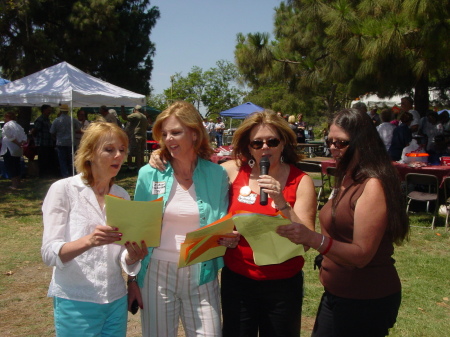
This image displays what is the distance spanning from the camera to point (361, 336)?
2145mm

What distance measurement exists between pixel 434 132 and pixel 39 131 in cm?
1127

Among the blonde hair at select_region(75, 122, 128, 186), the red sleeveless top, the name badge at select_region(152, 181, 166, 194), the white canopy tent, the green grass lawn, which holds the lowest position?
the green grass lawn

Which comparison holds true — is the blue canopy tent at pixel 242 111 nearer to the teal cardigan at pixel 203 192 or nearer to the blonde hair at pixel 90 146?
the teal cardigan at pixel 203 192

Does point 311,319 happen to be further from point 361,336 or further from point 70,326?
point 70,326

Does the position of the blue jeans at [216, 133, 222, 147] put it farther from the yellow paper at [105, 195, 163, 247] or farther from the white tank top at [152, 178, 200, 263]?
the yellow paper at [105, 195, 163, 247]

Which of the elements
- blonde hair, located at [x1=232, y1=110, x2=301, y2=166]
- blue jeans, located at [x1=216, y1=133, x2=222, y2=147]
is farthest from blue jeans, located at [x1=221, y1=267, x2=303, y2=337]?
blue jeans, located at [x1=216, y1=133, x2=222, y2=147]

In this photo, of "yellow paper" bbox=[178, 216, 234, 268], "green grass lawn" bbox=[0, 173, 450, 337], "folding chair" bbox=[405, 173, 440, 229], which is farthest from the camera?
"folding chair" bbox=[405, 173, 440, 229]

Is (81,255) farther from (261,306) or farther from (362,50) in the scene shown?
(362,50)

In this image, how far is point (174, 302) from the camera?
2355mm

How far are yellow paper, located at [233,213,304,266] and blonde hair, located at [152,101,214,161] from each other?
67cm

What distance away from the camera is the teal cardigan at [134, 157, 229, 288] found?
2375 mm

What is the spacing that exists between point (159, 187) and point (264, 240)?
2.25ft

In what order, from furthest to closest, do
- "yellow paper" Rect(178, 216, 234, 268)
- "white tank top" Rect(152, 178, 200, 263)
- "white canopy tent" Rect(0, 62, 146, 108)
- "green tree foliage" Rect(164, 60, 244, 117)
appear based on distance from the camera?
1. "green tree foliage" Rect(164, 60, 244, 117)
2. "white canopy tent" Rect(0, 62, 146, 108)
3. "white tank top" Rect(152, 178, 200, 263)
4. "yellow paper" Rect(178, 216, 234, 268)

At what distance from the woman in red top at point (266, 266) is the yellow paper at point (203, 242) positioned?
0.42ft
